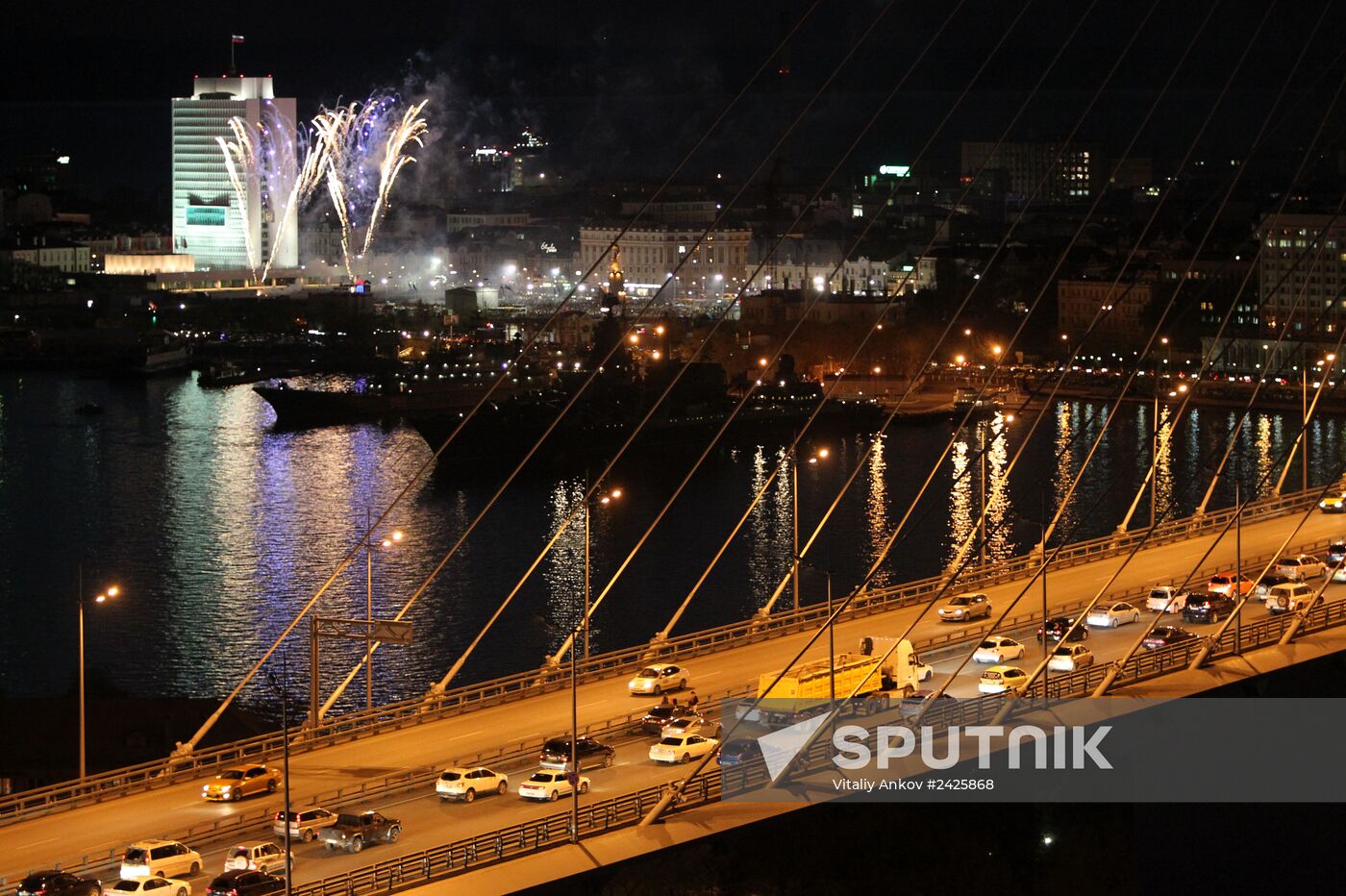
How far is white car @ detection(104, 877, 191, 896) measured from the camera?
12.9 ft

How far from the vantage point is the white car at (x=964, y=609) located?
645 cm

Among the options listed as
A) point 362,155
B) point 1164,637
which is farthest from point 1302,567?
point 362,155

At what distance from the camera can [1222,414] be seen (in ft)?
56.5

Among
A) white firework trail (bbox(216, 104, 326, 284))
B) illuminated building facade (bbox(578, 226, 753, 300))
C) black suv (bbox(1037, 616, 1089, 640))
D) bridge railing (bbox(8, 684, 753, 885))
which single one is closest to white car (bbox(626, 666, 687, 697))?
bridge railing (bbox(8, 684, 753, 885))

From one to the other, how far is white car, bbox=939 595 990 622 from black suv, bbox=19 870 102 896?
3160mm

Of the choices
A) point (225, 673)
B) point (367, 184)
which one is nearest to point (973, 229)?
point (367, 184)

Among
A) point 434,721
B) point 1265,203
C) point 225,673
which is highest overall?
point 1265,203

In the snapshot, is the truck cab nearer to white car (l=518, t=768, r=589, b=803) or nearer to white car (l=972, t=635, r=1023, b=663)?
white car (l=972, t=635, r=1023, b=663)

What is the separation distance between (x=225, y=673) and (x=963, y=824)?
4.00 meters

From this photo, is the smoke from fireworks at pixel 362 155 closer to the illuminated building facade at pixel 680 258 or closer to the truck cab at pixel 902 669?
the illuminated building facade at pixel 680 258

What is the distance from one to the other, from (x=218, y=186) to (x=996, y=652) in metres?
24.9

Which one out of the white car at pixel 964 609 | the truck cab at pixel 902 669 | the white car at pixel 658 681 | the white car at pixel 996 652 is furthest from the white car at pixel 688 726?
the white car at pixel 964 609

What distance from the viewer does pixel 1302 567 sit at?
23.3 feet

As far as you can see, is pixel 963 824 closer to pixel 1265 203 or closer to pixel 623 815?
pixel 623 815
